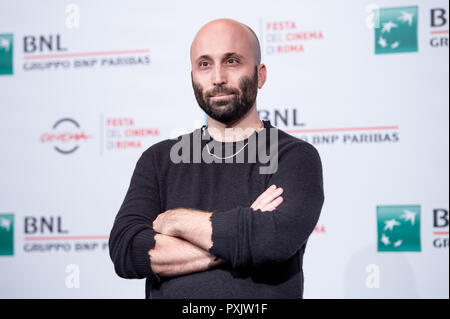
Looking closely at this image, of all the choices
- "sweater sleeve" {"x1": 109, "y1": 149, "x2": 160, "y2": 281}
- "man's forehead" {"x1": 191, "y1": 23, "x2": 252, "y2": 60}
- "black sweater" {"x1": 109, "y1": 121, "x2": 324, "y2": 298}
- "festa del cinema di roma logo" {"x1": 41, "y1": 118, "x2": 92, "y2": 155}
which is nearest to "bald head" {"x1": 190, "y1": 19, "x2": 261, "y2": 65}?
"man's forehead" {"x1": 191, "y1": 23, "x2": 252, "y2": 60}

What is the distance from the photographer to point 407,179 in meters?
3.20

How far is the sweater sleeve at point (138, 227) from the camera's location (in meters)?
1.92

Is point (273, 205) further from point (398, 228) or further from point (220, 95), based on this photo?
point (398, 228)

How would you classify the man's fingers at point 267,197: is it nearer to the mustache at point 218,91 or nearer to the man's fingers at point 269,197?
the man's fingers at point 269,197

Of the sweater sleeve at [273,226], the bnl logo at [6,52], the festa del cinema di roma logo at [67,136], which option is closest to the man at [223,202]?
the sweater sleeve at [273,226]

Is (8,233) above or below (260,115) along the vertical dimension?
below

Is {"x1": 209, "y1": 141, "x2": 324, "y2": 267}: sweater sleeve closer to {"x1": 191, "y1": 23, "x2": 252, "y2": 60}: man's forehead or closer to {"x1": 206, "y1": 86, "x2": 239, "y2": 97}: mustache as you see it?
{"x1": 206, "y1": 86, "x2": 239, "y2": 97}: mustache

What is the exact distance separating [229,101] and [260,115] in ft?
4.31

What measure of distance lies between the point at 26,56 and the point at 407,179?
8.30 ft

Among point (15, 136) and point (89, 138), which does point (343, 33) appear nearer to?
point (89, 138)

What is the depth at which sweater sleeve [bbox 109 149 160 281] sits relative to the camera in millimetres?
1916

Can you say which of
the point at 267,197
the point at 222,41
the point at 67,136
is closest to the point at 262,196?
the point at 267,197

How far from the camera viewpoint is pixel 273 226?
181 cm
